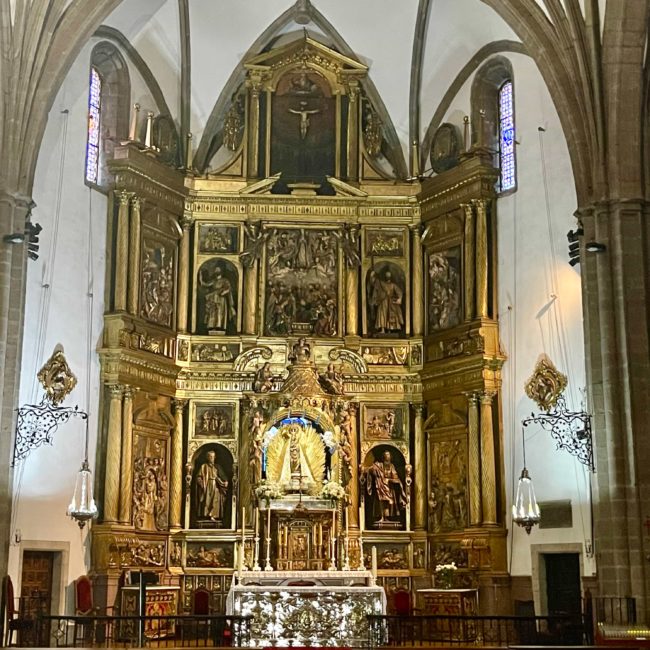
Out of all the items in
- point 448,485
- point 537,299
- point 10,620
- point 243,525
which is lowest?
point 10,620

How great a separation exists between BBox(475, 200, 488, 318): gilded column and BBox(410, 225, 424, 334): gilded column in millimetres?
1814

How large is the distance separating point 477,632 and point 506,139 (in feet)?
36.1

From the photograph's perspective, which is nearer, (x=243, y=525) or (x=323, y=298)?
(x=243, y=525)

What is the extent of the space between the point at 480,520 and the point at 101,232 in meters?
10.2

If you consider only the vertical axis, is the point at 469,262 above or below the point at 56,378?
above

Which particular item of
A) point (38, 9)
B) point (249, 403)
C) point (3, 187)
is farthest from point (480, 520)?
point (38, 9)

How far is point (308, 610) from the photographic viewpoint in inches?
870

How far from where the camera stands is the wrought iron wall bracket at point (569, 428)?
20281 millimetres

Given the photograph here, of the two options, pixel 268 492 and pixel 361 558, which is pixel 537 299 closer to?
pixel 361 558

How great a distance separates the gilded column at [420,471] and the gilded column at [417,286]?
1.87 meters

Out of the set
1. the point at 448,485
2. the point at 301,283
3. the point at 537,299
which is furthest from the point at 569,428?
the point at 301,283

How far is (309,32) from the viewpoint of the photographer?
28.4m

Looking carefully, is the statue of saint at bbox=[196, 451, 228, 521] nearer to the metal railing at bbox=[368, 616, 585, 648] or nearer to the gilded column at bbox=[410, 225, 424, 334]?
the metal railing at bbox=[368, 616, 585, 648]

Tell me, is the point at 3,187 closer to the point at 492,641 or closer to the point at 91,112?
the point at 91,112
